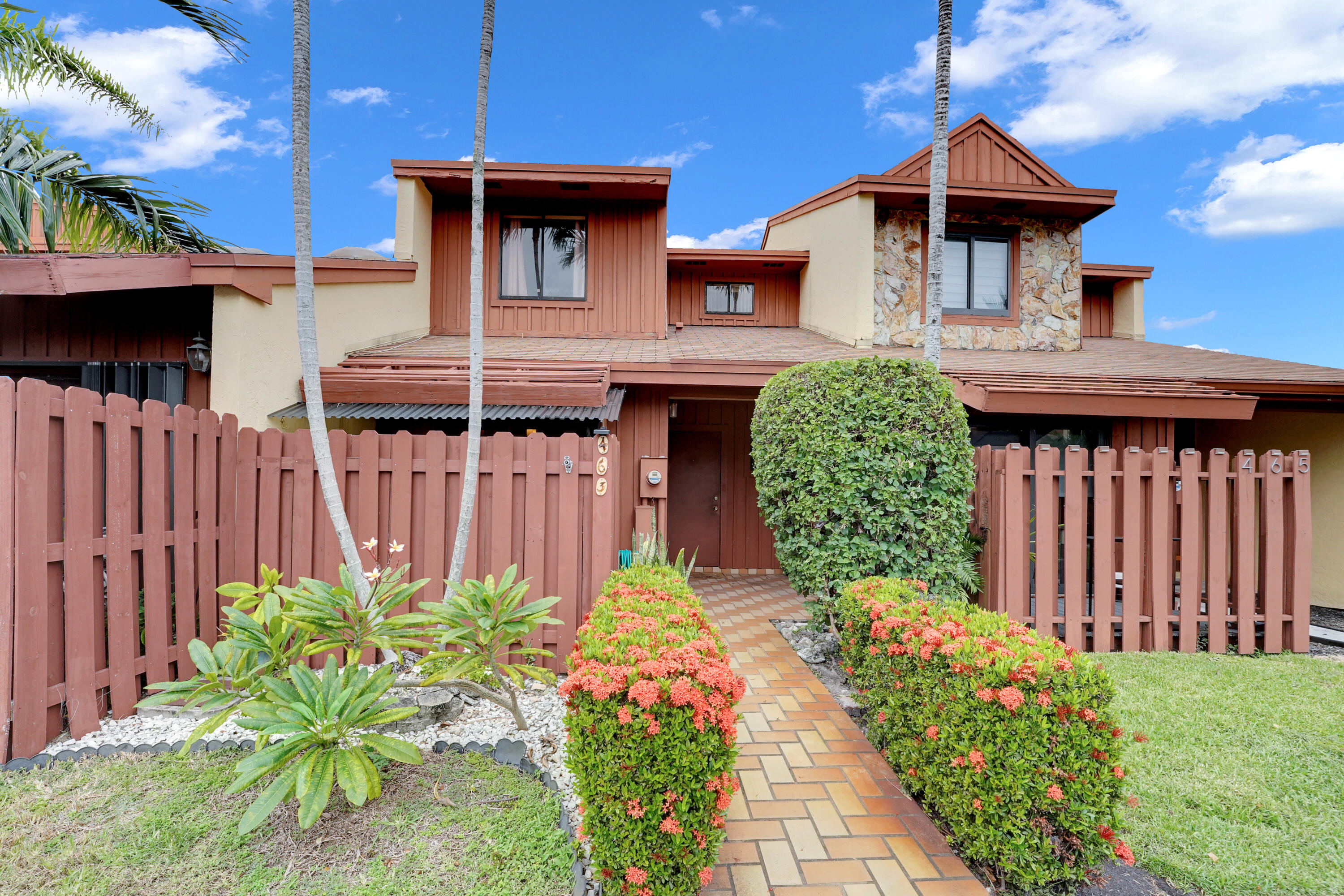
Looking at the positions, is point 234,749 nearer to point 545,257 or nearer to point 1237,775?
point 1237,775

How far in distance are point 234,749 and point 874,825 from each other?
3.36 meters

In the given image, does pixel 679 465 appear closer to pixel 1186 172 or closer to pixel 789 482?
pixel 789 482


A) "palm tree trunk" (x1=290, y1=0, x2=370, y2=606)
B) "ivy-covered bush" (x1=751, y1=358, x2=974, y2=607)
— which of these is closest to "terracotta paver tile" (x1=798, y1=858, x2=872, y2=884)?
"ivy-covered bush" (x1=751, y1=358, x2=974, y2=607)

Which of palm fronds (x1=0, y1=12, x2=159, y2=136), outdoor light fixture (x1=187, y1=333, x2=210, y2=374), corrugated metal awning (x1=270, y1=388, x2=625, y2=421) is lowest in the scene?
corrugated metal awning (x1=270, y1=388, x2=625, y2=421)

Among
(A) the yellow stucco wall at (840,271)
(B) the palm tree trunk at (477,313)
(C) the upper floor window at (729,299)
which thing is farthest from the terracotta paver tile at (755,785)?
(C) the upper floor window at (729,299)

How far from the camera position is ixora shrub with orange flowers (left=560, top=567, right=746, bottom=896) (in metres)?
2.10

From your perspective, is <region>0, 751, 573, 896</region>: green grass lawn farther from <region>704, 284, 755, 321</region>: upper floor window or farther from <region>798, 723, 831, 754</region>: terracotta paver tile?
<region>704, 284, 755, 321</region>: upper floor window

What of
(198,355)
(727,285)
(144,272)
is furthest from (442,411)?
(727,285)

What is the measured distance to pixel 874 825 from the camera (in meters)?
2.74

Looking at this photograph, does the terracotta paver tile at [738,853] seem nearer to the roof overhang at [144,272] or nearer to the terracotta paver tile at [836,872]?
the terracotta paver tile at [836,872]

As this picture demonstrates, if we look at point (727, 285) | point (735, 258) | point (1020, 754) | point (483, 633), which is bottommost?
point (1020, 754)

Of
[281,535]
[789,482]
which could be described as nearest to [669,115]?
[789,482]

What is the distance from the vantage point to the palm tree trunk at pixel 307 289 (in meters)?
3.73

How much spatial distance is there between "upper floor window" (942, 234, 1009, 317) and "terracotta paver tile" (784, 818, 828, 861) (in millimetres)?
8930
